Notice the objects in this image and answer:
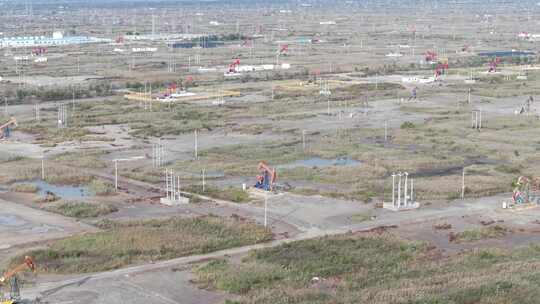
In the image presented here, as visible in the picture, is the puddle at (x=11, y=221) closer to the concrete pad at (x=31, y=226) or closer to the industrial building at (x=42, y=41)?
the concrete pad at (x=31, y=226)

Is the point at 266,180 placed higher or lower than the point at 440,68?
higher

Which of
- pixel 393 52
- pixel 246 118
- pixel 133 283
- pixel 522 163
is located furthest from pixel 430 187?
pixel 393 52

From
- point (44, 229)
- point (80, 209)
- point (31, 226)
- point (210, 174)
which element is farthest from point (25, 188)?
point (210, 174)

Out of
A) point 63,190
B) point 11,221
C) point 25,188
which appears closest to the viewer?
point 11,221

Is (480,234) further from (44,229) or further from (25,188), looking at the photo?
(25,188)

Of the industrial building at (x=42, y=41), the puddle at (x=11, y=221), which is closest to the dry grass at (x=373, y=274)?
the puddle at (x=11, y=221)

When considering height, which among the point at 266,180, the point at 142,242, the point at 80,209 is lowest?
the point at 80,209
